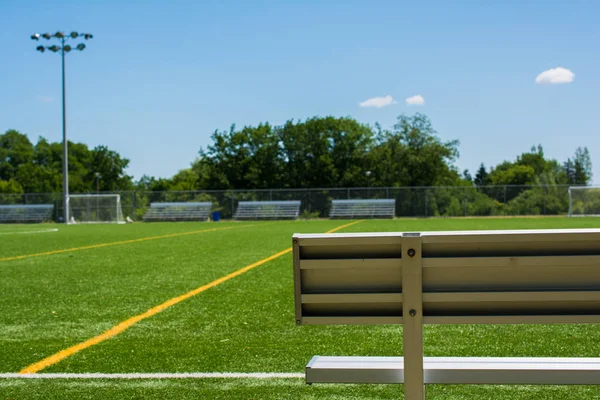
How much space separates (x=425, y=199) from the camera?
1642 inches

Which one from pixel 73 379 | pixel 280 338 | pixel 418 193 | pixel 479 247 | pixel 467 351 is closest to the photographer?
pixel 479 247

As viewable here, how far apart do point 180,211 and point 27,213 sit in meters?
10.8

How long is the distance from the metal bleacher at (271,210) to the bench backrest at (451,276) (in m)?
39.9

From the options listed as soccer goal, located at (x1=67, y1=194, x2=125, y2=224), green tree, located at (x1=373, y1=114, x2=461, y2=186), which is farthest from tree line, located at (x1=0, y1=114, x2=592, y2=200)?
soccer goal, located at (x1=67, y1=194, x2=125, y2=224)

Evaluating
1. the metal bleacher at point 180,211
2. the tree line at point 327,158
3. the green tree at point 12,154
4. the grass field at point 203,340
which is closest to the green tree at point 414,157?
the tree line at point 327,158

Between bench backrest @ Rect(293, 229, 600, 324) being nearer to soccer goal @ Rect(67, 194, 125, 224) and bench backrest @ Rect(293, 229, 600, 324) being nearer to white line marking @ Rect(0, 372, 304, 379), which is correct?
white line marking @ Rect(0, 372, 304, 379)

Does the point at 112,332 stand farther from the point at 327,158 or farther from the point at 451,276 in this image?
the point at 327,158

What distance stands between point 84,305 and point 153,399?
3.64m

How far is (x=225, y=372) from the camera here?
4043mm

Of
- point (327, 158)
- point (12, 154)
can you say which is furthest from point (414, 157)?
point (12, 154)

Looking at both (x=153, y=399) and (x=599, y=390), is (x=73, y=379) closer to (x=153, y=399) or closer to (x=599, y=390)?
(x=153, y=399)

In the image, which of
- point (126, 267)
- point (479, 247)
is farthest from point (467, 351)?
point (126, 267)

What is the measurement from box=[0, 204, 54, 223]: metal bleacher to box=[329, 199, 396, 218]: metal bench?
19.6 meters

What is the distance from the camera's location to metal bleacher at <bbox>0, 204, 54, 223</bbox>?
44.4 m
